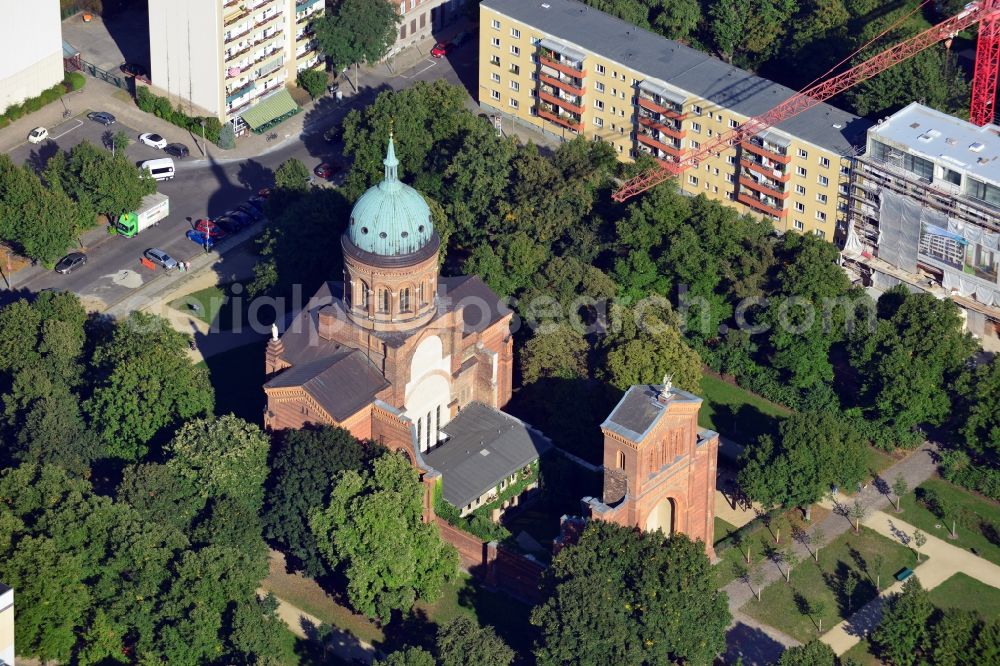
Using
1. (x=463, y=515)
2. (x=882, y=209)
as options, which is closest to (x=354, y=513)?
(x=463, y=515)

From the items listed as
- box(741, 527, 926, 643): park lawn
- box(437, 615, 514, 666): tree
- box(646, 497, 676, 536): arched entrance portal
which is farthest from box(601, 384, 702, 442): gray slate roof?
box(741, 527, 926, 643): park lawn

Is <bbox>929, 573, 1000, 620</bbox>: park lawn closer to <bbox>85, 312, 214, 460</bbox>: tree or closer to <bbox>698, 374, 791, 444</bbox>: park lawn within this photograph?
<bbox>698, 374, 791, 444</bbox>: park lawn

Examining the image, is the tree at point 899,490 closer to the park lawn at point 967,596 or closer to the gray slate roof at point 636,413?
the park lawn at point 967,596

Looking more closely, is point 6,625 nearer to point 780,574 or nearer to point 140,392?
point 140,392

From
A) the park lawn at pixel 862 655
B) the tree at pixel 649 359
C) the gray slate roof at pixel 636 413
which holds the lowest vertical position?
the park lawn at pixel 862 655

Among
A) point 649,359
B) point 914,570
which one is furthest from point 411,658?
point 914,570

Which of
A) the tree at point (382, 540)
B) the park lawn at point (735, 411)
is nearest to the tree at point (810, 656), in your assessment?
the tree at point (382, 540)

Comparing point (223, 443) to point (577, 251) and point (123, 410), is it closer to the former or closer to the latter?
point (123, 410)
